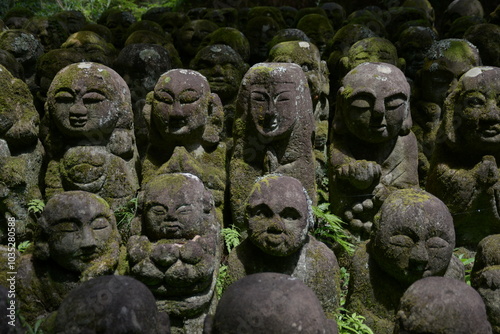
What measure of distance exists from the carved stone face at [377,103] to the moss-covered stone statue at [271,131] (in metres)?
0.54

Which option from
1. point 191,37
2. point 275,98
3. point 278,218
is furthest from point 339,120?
point 191,37

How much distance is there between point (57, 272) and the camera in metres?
5.07

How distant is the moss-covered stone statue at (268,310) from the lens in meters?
3.48

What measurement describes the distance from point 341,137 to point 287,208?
241 cm

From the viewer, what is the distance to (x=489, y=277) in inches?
193

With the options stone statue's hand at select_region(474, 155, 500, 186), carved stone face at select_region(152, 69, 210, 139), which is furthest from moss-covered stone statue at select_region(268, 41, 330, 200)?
stone statue's hand at select_region(474, 155, 500, 186)

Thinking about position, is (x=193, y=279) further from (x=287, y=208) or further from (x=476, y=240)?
(x=476, y=240)

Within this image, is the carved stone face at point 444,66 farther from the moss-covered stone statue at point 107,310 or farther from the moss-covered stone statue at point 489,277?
the moss-covered stone statue at point 107,310

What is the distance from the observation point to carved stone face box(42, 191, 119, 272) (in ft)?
16.3

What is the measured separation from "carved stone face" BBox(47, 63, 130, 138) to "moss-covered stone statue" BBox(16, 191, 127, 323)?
6.78 ft

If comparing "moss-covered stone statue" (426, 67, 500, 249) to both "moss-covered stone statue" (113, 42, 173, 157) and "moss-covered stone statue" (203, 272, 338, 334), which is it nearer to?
"moss-covered stone statue" (203, 272, 338, 334)

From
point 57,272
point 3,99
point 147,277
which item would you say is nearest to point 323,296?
point 147,277

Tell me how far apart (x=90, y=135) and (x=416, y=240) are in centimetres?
417

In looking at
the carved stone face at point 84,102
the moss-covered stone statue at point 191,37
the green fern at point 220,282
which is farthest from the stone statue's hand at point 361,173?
the moss-covered stone statue at point 191,37
